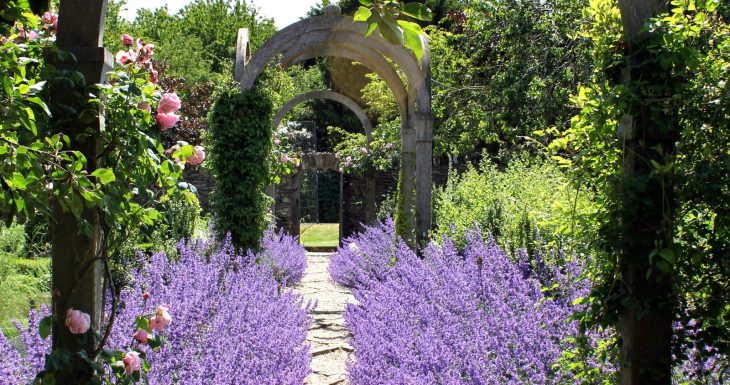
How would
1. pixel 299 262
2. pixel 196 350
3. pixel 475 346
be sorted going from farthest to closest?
pixel 299 262 < pixel 196 350 < pixel 475 346

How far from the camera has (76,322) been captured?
7.11ft

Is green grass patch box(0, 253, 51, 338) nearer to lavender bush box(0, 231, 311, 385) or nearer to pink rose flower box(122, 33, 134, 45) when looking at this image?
lavender bush box(0, 231, 311, 385)

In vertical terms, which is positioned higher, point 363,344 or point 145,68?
point 145,68

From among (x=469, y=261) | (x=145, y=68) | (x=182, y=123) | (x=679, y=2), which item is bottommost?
(x=469, y=261)

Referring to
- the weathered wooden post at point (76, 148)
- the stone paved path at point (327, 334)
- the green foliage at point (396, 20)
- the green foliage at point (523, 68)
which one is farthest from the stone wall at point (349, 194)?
the green foliage at point (396, 20)

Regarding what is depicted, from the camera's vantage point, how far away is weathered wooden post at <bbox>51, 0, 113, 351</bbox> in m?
2.27

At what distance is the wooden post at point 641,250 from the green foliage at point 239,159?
16.4 ft

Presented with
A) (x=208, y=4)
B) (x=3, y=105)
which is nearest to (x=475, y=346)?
(x=3, y=105)

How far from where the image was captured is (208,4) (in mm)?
28766

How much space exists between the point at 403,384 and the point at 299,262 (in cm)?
585

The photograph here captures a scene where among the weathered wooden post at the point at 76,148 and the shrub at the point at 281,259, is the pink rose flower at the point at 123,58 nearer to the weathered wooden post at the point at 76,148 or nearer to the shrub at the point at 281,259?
the weathered wooden post at the point at 76,148

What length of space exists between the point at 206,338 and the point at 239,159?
361cm

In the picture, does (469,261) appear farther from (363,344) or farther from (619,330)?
(619,330)

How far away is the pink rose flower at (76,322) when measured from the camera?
85.4 inches
